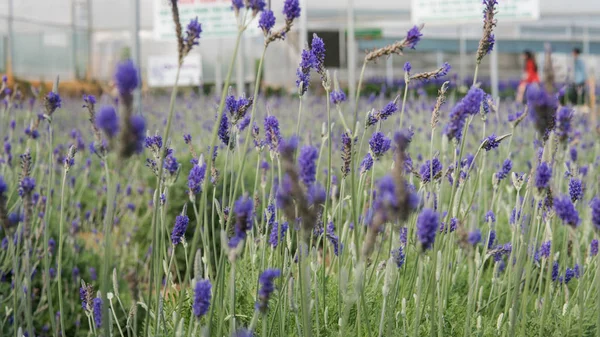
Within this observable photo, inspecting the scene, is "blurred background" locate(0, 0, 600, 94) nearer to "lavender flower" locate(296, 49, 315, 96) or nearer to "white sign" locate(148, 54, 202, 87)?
"white sign" locate(148, 54, 202, 87)

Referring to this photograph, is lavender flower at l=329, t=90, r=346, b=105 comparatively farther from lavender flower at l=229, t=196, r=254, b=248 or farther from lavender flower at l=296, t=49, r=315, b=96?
lavender flower at l=229, t=196, r=254, b=248

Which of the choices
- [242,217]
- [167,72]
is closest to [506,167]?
[242,217]

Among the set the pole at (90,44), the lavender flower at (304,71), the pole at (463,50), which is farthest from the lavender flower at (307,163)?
the pole at (90,44)

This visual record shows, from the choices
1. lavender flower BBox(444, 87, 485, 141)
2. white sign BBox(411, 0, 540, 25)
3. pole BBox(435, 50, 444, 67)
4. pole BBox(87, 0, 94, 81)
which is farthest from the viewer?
pole BBox(87, 0, 94, 81)

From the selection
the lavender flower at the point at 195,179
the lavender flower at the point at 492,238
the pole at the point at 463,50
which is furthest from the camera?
the pole at the point at 463,50

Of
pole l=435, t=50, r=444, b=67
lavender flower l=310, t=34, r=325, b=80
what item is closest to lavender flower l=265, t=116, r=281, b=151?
lavender flower l=310, t=34, r=325, b=80

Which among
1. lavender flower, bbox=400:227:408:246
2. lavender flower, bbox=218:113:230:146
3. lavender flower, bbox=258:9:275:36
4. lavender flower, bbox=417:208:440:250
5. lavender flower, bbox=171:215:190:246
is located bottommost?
lavender flower, bbox=400:227:408:246

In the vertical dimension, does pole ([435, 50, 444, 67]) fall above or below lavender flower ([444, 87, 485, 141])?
above

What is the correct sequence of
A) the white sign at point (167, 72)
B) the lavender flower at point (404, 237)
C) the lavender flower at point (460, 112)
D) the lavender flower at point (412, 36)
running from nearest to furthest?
the lavender flower at point (460, 112)
the lavender flower at point (412, 36)
the lavender flower at point (404, 237)
the white sign at point (167, 72)

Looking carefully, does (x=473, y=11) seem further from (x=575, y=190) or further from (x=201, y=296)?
(x=201, y=296)

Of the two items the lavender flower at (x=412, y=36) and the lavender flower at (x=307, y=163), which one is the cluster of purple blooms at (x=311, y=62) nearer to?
the lavender flower at (x=412, y=36)

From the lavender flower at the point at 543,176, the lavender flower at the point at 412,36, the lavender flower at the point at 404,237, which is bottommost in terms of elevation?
the lavender flower at the point at 404,237

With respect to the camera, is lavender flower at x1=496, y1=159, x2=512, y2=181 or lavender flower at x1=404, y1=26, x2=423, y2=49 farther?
lavender flower at x1=496, y1=159, x2=512, y2=181

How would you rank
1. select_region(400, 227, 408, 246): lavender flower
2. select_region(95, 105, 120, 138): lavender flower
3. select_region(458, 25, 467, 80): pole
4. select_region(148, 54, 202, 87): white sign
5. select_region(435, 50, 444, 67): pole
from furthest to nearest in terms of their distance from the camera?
select_region(435, 50, 444, 67): pole < select_region(458, 25, 467, 80): pole < select_region(148, 54, 202, 87): white sign < select_region(400, 227, 408, 246): lavender flower < select_region(95, 105, 120, 138): lavender flower
